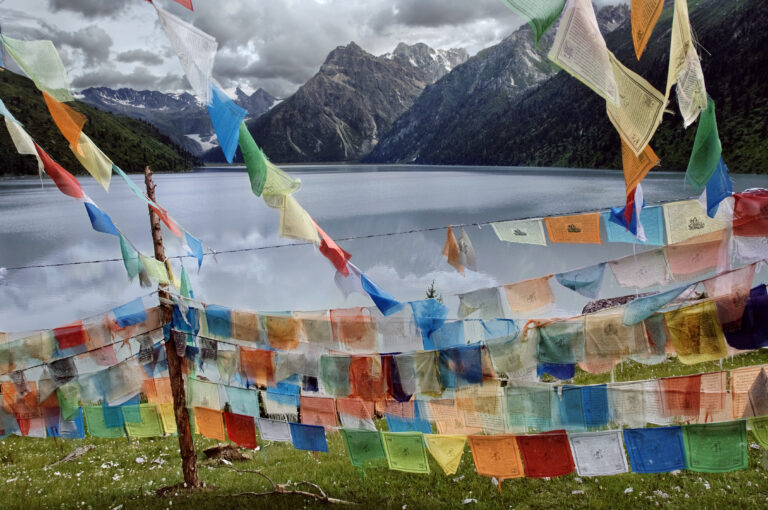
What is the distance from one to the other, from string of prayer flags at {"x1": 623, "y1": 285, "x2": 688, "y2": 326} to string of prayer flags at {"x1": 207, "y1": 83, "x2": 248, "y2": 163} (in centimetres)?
502

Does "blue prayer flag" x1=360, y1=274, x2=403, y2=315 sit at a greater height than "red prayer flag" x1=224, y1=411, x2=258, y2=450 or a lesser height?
greater

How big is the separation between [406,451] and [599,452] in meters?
2.50

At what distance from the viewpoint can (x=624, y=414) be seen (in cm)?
600

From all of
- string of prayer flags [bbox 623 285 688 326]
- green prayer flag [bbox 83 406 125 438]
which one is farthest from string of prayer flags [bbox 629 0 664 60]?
green prayer flag [bbox 83 406 125 438]

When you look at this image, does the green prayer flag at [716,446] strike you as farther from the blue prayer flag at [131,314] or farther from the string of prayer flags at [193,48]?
the blue prayer flag at [131,314]

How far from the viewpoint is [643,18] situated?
3867mm

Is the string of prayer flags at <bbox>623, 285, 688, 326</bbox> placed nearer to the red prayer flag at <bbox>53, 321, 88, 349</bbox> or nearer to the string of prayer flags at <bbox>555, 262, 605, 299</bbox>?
the string of prayer flags at <bbox>555, 262, 605, 299</bbox>

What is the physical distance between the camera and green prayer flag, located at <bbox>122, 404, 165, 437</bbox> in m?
8.45

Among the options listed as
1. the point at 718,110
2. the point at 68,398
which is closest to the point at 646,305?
the point at 68,398

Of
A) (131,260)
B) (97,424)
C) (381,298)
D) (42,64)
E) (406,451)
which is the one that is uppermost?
(42,64)

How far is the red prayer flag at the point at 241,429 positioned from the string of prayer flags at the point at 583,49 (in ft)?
21.3

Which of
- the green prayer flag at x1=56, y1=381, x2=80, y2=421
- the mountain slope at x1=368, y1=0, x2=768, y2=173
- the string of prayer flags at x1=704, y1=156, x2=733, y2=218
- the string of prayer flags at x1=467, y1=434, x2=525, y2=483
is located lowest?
the string of prayer flags at x1=467, y1=434, x2=525, y2=483

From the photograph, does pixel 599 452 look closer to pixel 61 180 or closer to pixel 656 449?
pixel 656 449

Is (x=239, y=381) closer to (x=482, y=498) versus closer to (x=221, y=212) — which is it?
(x=482, y=498)
